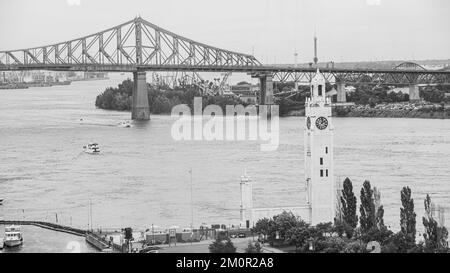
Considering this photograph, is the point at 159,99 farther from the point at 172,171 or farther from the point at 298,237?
the point at 298,237

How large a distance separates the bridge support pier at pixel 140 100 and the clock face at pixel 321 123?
1875cm

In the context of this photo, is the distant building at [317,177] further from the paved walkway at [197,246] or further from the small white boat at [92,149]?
the small white boat at [92,149]

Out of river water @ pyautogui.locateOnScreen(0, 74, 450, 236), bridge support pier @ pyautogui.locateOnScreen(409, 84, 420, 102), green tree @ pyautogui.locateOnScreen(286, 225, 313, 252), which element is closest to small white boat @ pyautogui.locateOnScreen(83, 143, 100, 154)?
river water @ pyautogui.locateOnScreen(0, 74, 450, 236)

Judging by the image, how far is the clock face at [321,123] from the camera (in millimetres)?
9141

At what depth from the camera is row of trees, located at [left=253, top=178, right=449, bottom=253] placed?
692 centimetres

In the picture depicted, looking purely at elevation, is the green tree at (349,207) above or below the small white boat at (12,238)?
above

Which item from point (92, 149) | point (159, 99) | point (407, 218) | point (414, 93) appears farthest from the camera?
point (414, 93)

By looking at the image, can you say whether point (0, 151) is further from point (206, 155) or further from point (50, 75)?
point (50, 75)

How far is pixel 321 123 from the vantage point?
9188 mm

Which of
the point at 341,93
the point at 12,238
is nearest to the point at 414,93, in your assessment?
the point at 341,93

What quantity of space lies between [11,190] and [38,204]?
144cm

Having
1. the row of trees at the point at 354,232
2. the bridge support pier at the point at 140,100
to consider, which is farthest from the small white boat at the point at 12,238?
the bridge support pier at the point at 140,100

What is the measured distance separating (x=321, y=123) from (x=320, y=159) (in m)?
0.30
